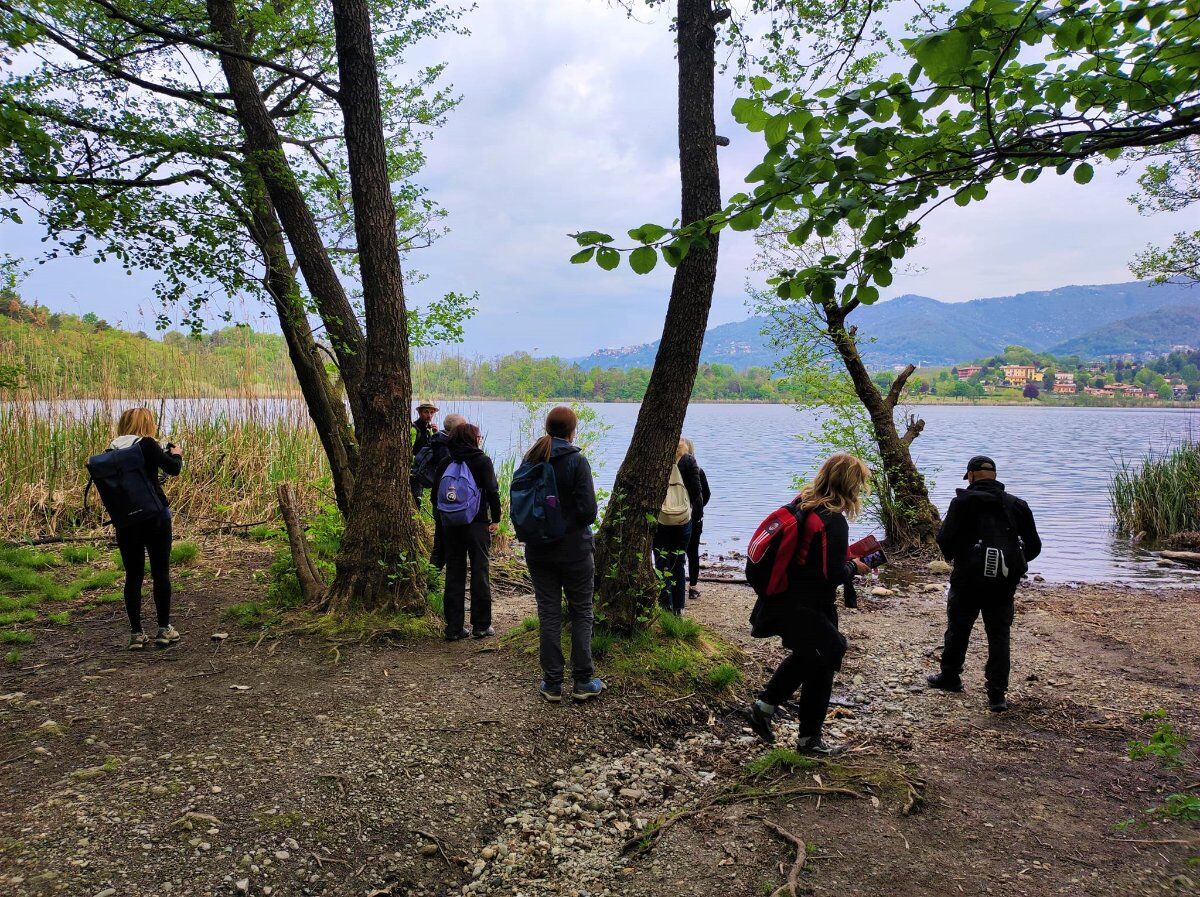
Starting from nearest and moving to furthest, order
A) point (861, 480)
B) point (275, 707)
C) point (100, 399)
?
point (861, 480) → point (275, 707) → point (100, 399)

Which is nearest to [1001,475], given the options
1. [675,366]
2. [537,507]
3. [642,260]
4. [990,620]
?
[990,620]

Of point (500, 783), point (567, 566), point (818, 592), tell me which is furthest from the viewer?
point (567, 566)

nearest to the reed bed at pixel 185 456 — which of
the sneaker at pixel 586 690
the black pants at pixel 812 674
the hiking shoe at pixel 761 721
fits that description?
the sneaker at pixel 586 690

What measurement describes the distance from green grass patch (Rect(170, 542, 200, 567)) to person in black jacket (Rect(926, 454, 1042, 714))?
316 inches

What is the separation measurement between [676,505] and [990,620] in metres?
2.82

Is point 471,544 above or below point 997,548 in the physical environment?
below

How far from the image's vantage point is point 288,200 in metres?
6.87

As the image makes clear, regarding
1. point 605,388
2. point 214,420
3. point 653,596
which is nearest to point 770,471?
point 605,388

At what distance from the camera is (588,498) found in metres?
4.61

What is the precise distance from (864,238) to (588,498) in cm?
259

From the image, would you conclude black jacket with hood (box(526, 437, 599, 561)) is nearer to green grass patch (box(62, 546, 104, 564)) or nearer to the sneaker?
the sneaker

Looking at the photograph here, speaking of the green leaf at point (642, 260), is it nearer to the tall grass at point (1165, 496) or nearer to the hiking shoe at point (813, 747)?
the hiking shoe at point (813, 747)

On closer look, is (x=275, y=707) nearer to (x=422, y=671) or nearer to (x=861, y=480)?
(x=422, y=671)

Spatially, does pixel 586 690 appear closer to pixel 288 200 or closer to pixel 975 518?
pixel 975 518
